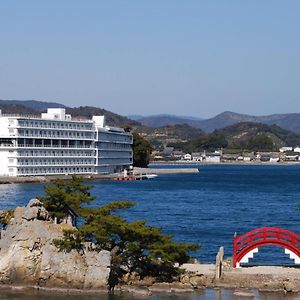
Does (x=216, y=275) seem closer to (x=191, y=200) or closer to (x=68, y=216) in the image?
(x=68, y=216)

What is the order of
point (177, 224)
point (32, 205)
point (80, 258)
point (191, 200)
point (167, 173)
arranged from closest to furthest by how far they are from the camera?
point (80, 258) → point (32, 205) → point (177, 224) → point (191, 200) → point (167, 173)

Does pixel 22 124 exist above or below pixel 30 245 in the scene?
above

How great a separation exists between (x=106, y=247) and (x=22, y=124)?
70586 mm

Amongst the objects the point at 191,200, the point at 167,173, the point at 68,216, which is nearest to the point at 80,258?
the point at 68,216

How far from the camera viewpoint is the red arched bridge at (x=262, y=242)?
87.8ft

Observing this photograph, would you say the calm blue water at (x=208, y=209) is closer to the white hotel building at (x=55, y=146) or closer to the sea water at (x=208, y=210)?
the sea water at (x=208, y=210)

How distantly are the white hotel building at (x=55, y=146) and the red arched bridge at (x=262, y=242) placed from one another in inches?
2726

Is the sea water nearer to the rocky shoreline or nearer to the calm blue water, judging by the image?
the calm blue water

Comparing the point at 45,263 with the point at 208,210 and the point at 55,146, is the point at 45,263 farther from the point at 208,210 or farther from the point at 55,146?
the point at 55,146

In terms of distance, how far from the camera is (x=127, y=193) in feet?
252

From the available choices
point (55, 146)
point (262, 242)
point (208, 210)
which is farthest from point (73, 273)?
point (55, 146)

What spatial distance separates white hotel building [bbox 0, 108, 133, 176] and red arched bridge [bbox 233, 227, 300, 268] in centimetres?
6925

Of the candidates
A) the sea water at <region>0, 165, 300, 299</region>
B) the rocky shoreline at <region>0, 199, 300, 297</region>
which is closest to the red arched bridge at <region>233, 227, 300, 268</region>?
the rocky shoreline at <region>0, 199, 300, 297</region>

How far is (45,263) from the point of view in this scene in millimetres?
24625
